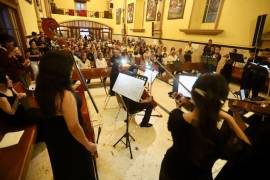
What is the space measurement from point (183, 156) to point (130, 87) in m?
1.37

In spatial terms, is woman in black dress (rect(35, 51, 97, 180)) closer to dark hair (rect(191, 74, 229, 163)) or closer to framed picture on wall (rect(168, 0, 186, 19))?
dark hair (rect(191, 74, 229, 163))

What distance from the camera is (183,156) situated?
1026 millimetres

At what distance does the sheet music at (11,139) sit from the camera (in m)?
1.57

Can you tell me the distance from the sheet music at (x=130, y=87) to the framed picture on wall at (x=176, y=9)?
7753mm

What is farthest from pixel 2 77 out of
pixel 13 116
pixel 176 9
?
pixel 176 9

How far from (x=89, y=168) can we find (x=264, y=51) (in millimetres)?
6422

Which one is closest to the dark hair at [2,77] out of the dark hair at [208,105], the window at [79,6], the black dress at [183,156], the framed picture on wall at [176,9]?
the black dress at [183,156]

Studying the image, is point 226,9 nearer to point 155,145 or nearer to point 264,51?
point 264,51

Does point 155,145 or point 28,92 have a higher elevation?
point 28,92

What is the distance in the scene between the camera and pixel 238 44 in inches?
239

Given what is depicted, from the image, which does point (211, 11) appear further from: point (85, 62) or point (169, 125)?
point (169, 125)

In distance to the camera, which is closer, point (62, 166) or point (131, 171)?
point (62, 166)

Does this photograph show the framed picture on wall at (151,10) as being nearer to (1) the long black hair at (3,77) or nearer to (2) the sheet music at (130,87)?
(2) the sheet music at (130,87)

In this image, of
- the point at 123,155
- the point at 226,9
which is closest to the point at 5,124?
the point at 123,155
